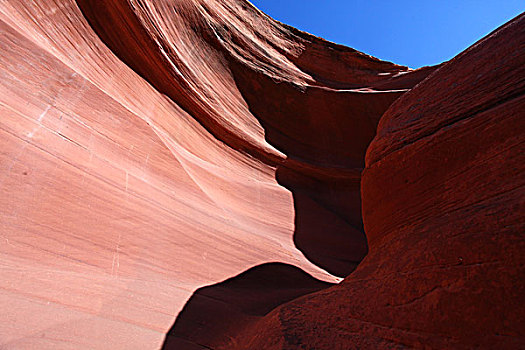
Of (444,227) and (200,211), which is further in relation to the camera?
(200,211)

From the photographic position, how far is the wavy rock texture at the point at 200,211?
1938mm

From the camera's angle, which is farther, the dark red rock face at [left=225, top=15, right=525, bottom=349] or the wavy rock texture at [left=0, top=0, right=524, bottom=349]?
the wavy rock texture at [left=0, top=0, right=524, bottom=349]

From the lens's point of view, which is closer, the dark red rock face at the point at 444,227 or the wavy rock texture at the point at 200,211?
the dark red rock face at the point at 444,227

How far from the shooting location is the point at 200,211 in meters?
5.26

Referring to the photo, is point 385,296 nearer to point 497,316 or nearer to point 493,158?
point 497,316

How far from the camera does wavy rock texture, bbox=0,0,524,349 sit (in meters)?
1.94

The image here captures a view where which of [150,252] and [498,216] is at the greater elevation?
[498,216]

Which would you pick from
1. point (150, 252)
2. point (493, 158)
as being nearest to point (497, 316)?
point (493, 158)

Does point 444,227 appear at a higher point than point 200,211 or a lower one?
lower

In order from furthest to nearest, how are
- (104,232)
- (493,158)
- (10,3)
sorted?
1. (10,3)
2. (104,232)
3. (493,158)

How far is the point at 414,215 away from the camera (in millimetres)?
3037

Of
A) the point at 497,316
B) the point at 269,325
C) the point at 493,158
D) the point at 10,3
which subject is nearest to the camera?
the point at 497,316

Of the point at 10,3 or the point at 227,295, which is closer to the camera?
the point at 227,295

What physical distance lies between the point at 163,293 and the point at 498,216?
2932mm
